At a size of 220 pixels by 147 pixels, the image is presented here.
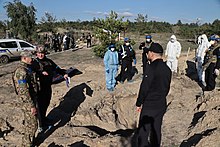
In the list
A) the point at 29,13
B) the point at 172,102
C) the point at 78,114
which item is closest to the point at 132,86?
the point at 172,102

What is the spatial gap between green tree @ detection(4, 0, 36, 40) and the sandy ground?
56.1 feet

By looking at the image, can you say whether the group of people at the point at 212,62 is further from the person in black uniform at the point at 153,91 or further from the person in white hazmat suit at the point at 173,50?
the person in black uniform at the point at 153,91

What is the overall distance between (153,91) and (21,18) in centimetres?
2421

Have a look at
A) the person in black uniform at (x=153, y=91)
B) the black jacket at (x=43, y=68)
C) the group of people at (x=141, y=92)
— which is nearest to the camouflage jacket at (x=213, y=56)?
the group of people at (x=141, y=92)

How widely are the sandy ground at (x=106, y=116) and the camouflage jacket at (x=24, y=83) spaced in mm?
1161

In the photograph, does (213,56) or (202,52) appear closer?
(213,56)

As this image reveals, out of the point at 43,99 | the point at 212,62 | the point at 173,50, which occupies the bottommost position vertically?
the point at 43,99

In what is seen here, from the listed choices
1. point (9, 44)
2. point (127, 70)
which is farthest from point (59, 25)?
point (127, 70)

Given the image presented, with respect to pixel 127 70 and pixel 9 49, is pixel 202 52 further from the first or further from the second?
pixel 9 49

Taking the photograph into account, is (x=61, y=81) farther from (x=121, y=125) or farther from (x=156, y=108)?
(x=156, y=108)

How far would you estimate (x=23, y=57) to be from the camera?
4148mm

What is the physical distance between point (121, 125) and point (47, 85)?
2427mm

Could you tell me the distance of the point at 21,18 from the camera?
2520cm

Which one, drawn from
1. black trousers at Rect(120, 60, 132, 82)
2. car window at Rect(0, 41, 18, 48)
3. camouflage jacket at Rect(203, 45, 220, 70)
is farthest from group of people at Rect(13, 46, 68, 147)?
car window at Rect(0, 41, 18, 48)
